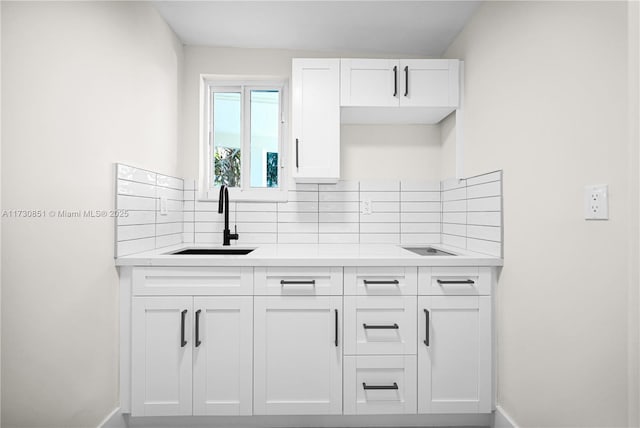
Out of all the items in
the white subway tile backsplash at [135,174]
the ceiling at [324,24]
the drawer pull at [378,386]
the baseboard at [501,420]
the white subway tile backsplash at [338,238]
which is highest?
the ceiling at [324,24]

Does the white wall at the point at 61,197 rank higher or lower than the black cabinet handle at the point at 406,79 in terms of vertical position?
lower

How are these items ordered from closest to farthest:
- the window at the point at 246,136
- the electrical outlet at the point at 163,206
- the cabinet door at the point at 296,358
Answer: the cabinet door at the point at 296,358, the electrical outlet at the point at 163,206, the window at the point at 246,136

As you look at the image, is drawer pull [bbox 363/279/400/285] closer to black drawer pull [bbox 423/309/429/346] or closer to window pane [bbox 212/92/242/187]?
black drawer pull [bbox 423/309/429/346]

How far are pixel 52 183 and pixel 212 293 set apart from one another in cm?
80

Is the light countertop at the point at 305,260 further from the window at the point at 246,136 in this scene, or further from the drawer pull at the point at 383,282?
the window at the point at 246,136

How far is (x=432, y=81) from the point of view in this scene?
2.01 metres

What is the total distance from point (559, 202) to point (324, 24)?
1620 millimetres

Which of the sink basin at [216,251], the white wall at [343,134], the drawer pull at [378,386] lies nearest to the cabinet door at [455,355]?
the drawer pull at [378,386]

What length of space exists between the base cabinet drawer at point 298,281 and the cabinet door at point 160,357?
371 millimetres

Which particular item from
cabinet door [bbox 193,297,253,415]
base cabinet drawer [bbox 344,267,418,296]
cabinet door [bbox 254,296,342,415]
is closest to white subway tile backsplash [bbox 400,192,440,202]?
base cabinet drawer [bbox 344,267,418,296]

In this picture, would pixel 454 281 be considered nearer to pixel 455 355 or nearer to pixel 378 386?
pixel 455 355

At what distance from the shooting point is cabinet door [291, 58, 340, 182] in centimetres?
201

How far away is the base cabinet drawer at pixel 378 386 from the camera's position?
1604 mm

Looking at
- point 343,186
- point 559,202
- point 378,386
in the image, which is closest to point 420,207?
point 343,186
